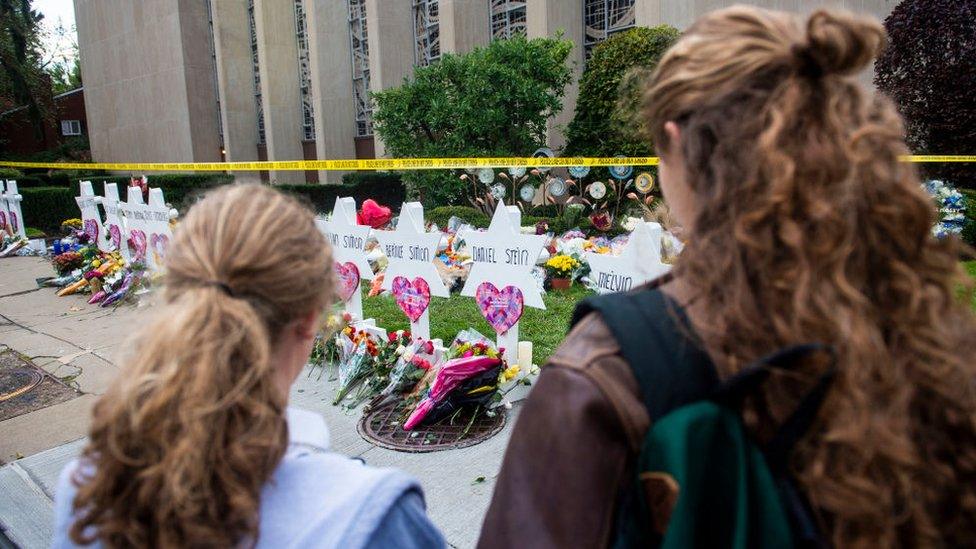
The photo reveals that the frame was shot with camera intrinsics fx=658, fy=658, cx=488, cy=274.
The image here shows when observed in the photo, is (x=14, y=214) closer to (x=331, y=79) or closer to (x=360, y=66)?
(x=331, y=79)

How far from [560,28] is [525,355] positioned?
1102cm

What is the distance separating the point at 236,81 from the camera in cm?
2364

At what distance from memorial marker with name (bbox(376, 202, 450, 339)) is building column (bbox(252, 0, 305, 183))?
18.5 meters

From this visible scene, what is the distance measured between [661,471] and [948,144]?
34.9 feet

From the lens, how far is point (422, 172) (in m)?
13.7

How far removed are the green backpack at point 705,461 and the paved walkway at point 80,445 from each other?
0.92 meters

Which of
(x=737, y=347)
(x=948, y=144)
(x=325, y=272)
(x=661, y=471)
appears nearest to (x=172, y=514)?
(x=325, y=272)

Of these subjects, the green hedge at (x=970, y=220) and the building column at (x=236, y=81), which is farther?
the building column at (x=236, y=81)

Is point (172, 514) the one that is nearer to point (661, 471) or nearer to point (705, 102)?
point (661, 471)

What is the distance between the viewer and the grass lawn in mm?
5773

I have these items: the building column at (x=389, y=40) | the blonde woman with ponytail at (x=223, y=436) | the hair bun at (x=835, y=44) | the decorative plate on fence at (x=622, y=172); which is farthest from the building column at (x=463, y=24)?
the hair bun at (x=835, y=44)

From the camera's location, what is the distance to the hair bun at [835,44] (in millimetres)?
869

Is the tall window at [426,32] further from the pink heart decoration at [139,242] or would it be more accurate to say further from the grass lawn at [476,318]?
the grass lawn at [476,318]

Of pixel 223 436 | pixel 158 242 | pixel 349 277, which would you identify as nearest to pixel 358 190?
pixel 158 242
